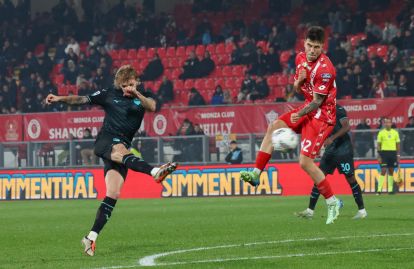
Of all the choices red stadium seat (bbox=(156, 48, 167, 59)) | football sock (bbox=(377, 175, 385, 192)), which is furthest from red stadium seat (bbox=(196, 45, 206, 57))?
football sock (bbox=(377, 175, 385, 192))

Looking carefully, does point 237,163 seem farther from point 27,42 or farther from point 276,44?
point 27,42

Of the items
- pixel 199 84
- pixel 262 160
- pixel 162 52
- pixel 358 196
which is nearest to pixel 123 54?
pixel 162 52

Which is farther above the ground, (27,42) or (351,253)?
(27,42)

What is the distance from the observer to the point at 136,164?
10672 millimetres

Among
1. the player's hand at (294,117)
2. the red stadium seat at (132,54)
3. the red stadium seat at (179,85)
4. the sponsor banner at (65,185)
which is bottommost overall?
the sponsor banner at (65,185)

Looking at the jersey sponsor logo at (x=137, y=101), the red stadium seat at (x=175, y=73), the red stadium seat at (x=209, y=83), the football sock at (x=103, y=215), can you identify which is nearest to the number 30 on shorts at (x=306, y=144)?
the jersey sponsor logo at (x=137, y=101)

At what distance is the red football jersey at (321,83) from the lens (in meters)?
11.7

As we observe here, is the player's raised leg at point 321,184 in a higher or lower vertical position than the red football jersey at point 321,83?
lower

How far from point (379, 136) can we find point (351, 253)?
1563 cm

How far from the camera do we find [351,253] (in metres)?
9.98

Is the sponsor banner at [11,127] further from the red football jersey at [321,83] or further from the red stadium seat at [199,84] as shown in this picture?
the red football jersey at [321,83]

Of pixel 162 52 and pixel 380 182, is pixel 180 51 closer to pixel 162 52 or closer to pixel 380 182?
pixel 162 52

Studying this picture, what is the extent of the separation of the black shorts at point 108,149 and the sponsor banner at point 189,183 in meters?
15.9

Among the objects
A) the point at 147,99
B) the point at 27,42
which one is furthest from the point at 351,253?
the point at 27,42
